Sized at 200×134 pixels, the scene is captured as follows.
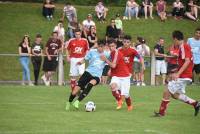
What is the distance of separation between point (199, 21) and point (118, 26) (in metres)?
7.56

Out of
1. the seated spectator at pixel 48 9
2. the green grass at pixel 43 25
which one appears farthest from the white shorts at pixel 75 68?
the seated spectator at pixel 48 9

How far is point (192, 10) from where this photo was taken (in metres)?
40.8

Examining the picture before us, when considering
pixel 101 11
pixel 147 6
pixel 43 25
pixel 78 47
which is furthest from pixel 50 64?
pixel 147 6

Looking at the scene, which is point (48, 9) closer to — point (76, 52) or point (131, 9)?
point (131, 9)

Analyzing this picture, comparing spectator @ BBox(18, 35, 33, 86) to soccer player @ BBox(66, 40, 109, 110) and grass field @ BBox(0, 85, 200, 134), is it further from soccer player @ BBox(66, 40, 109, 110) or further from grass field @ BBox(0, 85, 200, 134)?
soccer player @ BBox(66, 40, 109, 110)

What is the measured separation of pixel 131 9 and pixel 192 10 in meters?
3.76

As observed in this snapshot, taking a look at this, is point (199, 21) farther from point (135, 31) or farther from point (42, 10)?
point (42, 10)

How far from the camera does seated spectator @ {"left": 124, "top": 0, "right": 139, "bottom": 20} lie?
3847 cm

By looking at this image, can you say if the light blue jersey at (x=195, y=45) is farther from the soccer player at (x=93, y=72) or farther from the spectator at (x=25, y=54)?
the soccer player at (x=93, y=72)

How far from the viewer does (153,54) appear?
30.8 metres

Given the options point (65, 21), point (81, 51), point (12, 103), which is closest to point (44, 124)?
point (12, 103)

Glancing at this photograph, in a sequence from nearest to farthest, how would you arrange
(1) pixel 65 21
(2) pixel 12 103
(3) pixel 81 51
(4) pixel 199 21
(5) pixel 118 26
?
1. (2) pixel 12 103
2. (3) pixel 81 51
3. (5) pixel 118 26
4. (1) pixel 65 21
5. (4) pixel 199 21

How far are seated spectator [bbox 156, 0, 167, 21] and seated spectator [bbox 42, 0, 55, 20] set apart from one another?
587 cm

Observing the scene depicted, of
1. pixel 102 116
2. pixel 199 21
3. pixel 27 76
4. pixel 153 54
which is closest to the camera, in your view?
pixel 102 116
